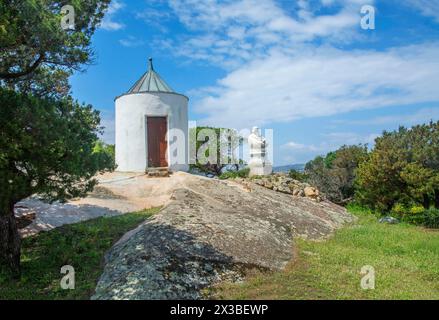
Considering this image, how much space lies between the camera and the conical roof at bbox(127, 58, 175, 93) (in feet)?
68.0

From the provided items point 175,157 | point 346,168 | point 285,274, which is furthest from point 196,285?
point 346,168

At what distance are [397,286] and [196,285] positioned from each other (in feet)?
13.8

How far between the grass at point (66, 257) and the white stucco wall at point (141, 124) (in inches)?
331

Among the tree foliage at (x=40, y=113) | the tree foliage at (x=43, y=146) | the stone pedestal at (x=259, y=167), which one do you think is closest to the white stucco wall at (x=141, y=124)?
the stone pedestal at (x=259, y=167)

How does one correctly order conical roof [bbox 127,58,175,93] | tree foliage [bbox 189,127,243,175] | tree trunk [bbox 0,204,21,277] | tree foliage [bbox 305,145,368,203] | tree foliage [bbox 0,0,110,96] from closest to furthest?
tree foliage [bbox 0,0,110,96]
tree trunk [bbox 0,204,21,277]
conical roof [bbox 127,58,175,93]
tree foliage [bbox 305,145,368,203]
tree foliage [bbox 189,127,243,175]

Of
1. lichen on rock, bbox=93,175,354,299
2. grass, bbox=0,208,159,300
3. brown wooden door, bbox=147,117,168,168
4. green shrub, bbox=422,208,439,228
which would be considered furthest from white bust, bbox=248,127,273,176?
grass, bbox=0,208,159,300

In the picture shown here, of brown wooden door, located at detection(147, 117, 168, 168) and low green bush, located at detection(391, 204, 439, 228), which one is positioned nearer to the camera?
low green bush, located at detection(391, 204, 439, 228)

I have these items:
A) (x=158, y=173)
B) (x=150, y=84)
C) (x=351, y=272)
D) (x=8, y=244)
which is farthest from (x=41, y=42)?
(x=150, y=84)

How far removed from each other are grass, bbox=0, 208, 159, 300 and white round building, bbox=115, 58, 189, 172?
8437mm

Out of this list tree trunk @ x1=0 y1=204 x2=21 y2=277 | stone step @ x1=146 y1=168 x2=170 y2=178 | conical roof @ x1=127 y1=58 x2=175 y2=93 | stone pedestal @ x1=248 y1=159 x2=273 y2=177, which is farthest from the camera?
stone pedestal @ x1=248 y1=159 x2=273 y2=177

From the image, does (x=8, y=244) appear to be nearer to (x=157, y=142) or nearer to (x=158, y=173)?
(x=158, y=173)

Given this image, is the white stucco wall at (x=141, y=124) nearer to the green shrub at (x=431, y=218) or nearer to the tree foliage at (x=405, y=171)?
the tree foliage at (x=405, y=171)

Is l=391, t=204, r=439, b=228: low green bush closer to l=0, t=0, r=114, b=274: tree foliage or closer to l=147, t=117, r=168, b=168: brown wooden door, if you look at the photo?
l=147, t=117, r=168, b=168: brown wooden door

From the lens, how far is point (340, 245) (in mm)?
11414
